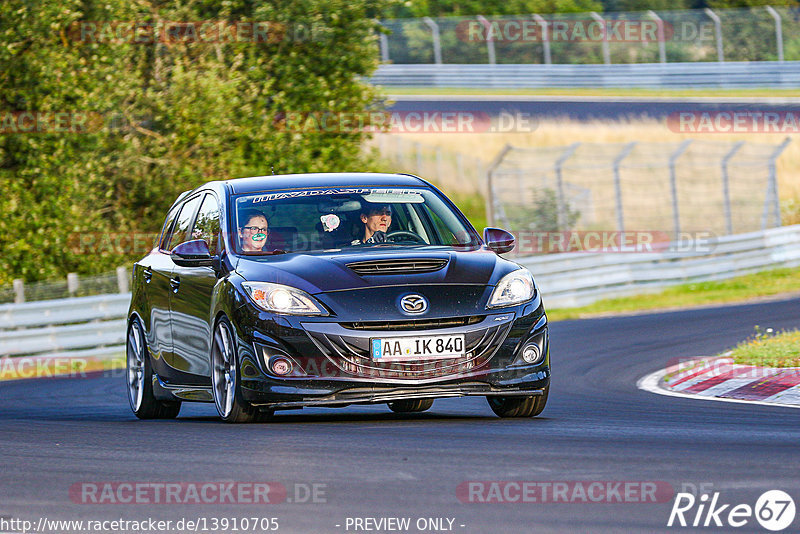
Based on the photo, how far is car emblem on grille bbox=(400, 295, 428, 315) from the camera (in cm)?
890

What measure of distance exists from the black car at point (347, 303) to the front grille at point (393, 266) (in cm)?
1

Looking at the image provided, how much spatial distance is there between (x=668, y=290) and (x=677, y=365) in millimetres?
11379

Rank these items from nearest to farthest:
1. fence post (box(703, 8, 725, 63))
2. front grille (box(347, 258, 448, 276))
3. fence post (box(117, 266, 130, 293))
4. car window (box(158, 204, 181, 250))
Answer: front grille (box(347, 258, 448, 276)), car window (box(158, 204, 181, 250)), fence post (box(117, 266, 130, 293)), fence post (box(703, 8, 725, 63))

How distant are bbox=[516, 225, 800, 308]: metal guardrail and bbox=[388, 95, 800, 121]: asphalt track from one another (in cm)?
1463

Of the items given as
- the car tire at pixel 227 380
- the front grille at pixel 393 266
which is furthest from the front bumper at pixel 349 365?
the front grille at pixel 393 266

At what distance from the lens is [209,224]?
10594 millimetres

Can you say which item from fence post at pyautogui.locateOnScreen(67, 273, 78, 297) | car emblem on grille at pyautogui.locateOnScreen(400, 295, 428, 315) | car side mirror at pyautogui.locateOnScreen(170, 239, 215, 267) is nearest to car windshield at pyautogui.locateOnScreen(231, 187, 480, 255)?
car side mirror at pyautogui.locateOnScreen(170, 239, 215, 267)

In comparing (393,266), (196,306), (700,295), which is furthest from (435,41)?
(393,266)

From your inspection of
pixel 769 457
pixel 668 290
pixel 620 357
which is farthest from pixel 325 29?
pixel 769 457

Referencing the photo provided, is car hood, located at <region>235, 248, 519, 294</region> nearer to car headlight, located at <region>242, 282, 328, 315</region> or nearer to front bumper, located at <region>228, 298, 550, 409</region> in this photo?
car headlight, located at <region>242, 282, 328, 315</region>

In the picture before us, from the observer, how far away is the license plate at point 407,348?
8.89 meters

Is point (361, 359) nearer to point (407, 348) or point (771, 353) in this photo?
point (407, 348)

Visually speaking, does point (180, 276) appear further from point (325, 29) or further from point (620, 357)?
point (325, 29)

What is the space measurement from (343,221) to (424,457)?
2.90 m
